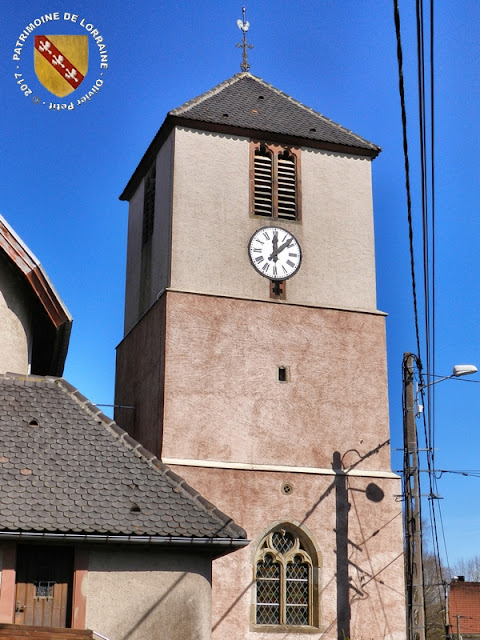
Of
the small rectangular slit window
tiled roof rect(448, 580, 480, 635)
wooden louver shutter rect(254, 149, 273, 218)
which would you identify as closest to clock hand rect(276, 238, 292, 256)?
wooden louver shutter rect(254, 149, 273, 218)

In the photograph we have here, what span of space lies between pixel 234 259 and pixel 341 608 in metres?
8.09

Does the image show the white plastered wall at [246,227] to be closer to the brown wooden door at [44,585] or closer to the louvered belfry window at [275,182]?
the louvered belfry window at [275,182]

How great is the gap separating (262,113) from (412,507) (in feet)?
38.6

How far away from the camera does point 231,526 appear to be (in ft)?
46.1

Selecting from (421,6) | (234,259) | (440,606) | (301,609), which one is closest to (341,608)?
(301,609)

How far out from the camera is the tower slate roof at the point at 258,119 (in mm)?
25016

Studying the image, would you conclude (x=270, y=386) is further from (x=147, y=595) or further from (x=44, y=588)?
(x=44, y=588)

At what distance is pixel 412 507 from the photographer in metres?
18.2

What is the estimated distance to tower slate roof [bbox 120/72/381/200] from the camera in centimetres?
2502

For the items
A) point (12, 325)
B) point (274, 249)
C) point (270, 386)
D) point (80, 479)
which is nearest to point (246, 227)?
point (274, 249)

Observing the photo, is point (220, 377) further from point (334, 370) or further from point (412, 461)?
point (412, 461)

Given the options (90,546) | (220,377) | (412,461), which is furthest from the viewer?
(220,377)

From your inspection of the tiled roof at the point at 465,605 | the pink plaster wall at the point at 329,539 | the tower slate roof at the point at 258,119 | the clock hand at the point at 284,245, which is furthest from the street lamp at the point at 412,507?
the tiled roof at the point at 465,605

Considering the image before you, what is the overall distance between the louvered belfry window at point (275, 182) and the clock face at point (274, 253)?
1.81ft
